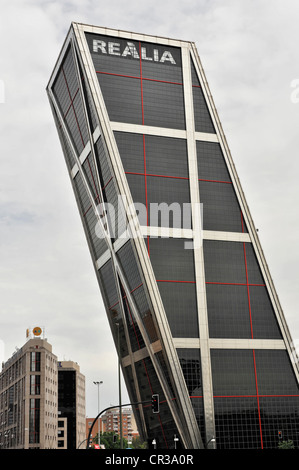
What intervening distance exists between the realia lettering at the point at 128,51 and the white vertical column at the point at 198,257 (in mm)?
2341

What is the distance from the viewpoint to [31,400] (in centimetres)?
15850

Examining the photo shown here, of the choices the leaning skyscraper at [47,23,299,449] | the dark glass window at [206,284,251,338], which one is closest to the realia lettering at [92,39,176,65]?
the leaning skyscraper at [47,23,299,449]

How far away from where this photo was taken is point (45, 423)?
6373 inches

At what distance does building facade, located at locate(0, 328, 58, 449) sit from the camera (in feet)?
517

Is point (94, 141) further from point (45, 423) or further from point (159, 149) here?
point (45, 423)

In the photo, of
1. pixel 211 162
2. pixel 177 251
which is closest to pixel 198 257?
pixel 177 251

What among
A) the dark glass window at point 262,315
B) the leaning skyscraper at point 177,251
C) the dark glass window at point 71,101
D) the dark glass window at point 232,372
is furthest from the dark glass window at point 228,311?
the dark glass window at point 71,101

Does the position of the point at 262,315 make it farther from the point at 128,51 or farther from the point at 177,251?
the point at 128,51

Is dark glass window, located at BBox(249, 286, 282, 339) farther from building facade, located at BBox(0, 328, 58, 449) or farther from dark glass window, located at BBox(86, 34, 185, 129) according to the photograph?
building facade, located at BBox(0, 328, 58, 449)

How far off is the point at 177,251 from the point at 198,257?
8.23 feet

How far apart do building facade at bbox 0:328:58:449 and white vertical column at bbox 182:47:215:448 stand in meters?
104
